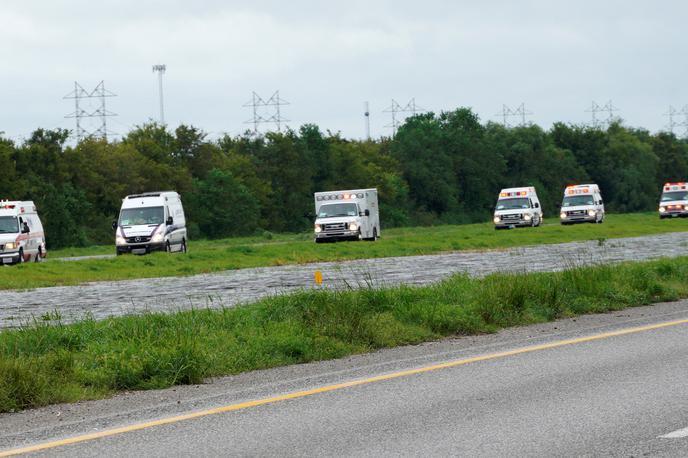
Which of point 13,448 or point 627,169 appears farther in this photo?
point 627,169

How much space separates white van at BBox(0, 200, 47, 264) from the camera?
4312cm

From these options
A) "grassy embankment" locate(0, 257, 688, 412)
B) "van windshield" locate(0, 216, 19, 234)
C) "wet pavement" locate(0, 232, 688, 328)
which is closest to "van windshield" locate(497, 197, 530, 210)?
"wet pavement" locate(0, 232, 688, 328)

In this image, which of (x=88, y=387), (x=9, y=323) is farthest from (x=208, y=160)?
(x=88, y=387)

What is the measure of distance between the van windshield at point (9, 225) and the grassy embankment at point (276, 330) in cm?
2843

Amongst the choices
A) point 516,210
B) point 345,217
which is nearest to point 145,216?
point 345,217

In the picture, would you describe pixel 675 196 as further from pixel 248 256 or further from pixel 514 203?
pixel 248 256

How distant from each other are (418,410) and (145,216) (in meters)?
38.2

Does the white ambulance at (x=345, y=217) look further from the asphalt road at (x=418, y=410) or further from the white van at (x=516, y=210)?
the asphalt road at (x=418, y=410)

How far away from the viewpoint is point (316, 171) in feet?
355

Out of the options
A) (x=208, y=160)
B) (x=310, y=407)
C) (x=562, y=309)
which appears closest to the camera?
(x=310, y=407)

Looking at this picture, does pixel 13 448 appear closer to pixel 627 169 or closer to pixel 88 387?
pixel 88 387

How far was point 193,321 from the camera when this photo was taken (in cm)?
1429

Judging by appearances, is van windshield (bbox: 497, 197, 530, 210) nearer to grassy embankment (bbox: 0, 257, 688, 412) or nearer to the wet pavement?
the wet pavement

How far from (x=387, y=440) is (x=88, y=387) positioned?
12.6 feet
